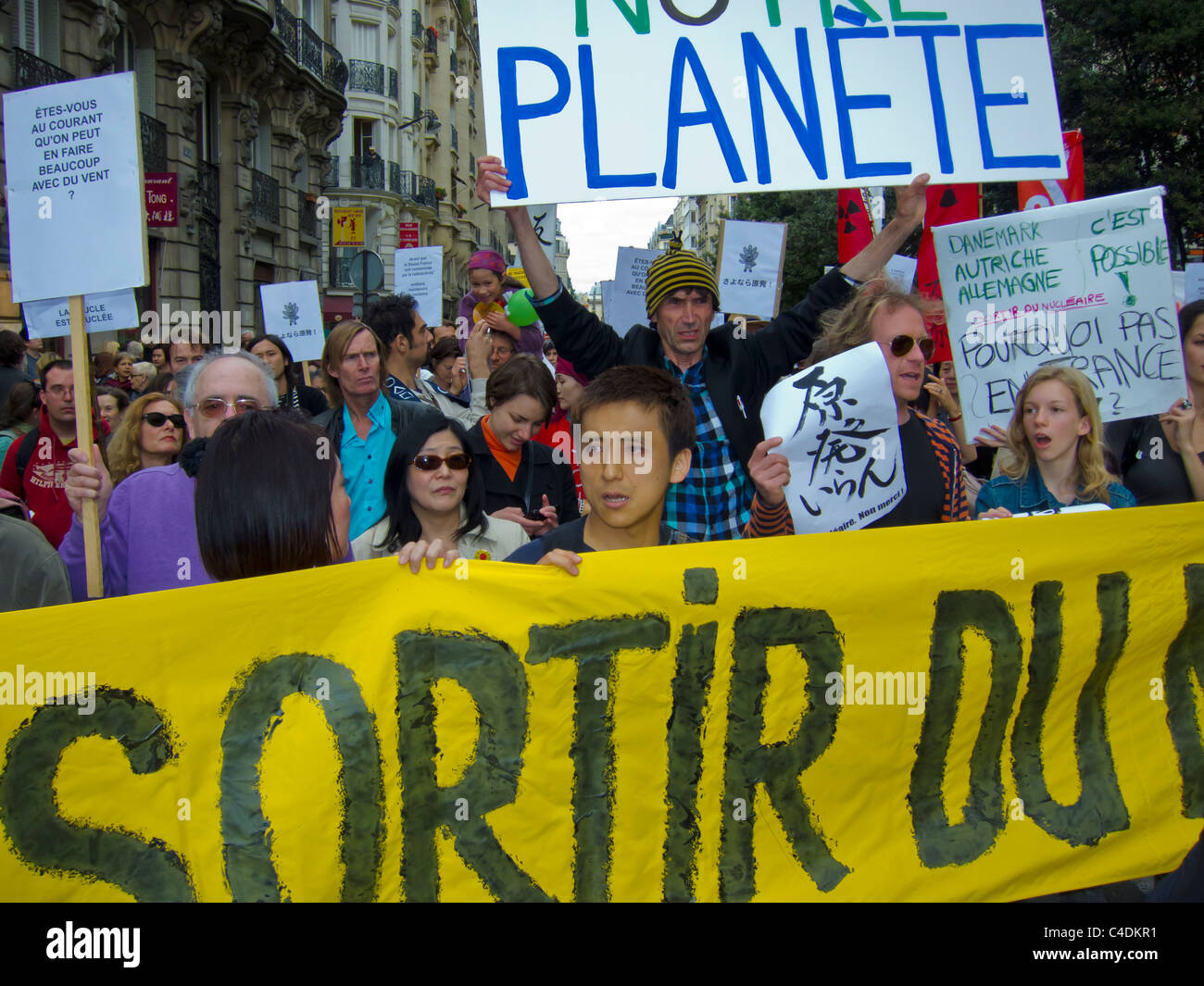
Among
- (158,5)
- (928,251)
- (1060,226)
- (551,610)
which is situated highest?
(158,5)

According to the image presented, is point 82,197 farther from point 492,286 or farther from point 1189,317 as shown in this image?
point 492,286

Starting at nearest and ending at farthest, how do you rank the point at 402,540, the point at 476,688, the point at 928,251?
the point at 476,688
the point at 402,540
the point at 928,251

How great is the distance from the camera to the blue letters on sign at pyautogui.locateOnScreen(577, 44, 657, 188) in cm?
325

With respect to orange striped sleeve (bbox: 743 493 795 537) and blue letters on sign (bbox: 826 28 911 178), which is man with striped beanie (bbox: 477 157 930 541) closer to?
blue letters on sign (bbox: 826 28 911 178)

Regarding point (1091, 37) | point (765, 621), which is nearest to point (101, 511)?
point (765, 621)

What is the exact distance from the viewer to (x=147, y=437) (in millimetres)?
4004

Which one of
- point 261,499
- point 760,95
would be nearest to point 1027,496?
point 760,95

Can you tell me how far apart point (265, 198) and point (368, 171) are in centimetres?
1895

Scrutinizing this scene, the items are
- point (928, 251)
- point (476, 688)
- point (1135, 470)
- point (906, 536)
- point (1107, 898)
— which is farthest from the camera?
point (928, 251)

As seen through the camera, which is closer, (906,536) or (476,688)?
(476,688)

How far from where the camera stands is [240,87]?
74.1 feet

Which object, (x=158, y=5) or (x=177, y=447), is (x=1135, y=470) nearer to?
(x=177, y=447)

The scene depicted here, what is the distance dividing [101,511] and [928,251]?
438 centimetres

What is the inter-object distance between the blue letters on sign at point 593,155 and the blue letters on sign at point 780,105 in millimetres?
356
